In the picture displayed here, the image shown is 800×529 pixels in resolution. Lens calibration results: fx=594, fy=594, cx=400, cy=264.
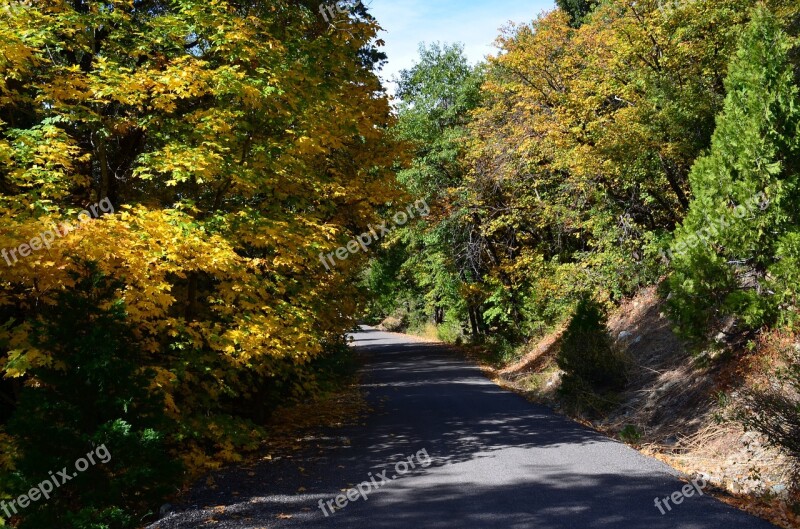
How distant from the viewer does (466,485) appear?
700 centimetres

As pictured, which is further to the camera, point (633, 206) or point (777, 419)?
point (633, 206)

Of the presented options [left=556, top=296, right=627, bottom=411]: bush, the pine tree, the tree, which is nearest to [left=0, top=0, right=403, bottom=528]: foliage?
[left=556, top=296, right=627, bottom=411]: bush

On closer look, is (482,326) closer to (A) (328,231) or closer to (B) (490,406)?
(B) (490,406)

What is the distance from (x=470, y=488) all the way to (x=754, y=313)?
198 inches

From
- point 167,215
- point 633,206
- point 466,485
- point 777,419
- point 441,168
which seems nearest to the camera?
point 777,419

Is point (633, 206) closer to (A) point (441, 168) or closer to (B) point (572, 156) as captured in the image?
(B) point (572, 156)

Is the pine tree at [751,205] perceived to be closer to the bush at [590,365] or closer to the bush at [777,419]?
the bush at [777,419]

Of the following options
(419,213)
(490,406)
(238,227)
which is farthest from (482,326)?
(238,227)

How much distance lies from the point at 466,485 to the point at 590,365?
5.95 meters

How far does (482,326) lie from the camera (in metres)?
29.8

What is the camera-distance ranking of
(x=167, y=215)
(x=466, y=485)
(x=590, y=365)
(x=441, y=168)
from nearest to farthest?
(x=466, y=485), (x=167, y=215), (x=590, y=365), (x=441, y=168)

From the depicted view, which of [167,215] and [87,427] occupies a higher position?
[167,215]

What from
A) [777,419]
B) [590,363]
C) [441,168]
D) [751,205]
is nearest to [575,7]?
[441,168]

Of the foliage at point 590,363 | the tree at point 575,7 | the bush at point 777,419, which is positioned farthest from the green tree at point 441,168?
the bush at point 777,419
